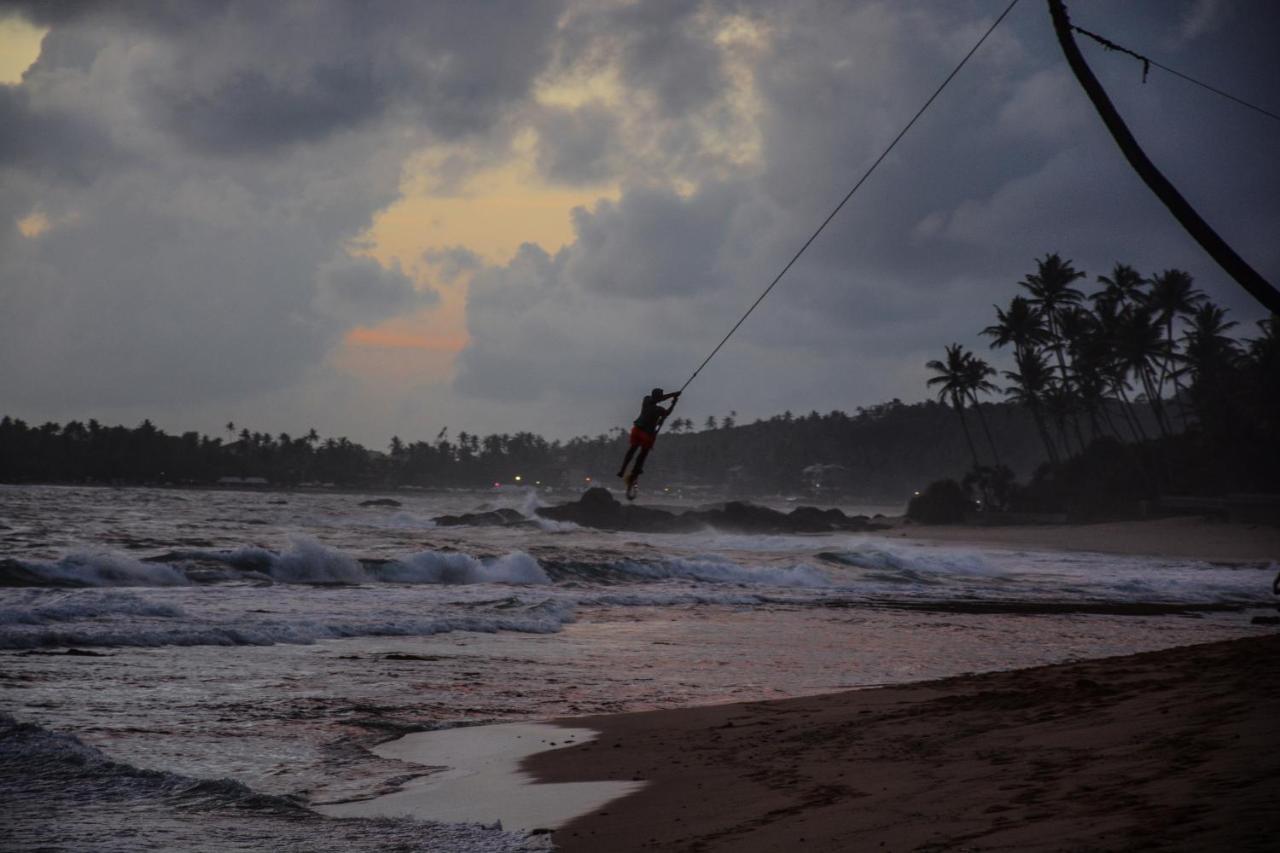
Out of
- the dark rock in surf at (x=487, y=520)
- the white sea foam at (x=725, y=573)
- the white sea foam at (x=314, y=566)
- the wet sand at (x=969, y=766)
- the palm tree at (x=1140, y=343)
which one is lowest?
the dark rock in surf at (x=487, y=520)

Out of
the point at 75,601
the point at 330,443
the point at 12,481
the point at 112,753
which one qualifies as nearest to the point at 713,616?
the point at 75,601

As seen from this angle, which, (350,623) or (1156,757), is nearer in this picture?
(1156,757)

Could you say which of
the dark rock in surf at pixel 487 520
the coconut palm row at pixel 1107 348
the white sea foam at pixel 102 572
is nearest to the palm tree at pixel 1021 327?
the coconut palm row at pixel 1107 348

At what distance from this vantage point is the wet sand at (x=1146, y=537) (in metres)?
42.7

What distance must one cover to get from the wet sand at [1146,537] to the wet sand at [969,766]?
36683 millimetres

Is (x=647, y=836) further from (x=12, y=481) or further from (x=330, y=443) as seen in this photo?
(x=330, y=443)

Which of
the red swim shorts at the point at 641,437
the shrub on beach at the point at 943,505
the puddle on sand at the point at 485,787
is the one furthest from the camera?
the shrub on beach at the point at 943,505

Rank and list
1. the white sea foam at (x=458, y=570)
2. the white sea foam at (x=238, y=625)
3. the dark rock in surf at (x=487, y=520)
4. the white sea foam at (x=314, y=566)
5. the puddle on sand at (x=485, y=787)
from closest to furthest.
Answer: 1. the puddle on sand at (x=485, y=787)
2. the white sea foam at (x=238, y=625)
3. the white sea foam at (x=314, y=566)
4. the white sea foam at (x=458, y=570)
5. the dark rock in surf at (x=487, y=520)

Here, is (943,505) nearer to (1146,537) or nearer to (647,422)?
(1146,537)

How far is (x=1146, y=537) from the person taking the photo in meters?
50.1

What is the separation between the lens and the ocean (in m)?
6.34

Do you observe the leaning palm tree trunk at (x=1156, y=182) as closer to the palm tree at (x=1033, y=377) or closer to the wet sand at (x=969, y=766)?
the wet sand at (x=969, y=766)

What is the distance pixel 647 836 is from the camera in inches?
218

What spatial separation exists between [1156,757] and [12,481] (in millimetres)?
139895
